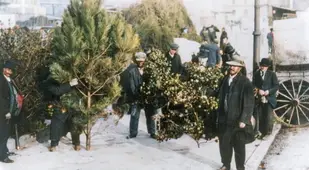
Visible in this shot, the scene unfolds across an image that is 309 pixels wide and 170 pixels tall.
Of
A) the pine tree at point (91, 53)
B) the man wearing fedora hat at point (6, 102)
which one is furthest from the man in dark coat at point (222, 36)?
the man wearing fedora hat at point (6, 102)

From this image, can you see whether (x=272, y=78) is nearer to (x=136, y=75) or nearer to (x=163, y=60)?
(x=163, y=60)

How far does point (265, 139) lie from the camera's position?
4695mm

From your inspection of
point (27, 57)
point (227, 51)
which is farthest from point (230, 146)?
point (27, 57)

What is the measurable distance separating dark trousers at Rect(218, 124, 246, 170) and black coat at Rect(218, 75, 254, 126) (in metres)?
0.11

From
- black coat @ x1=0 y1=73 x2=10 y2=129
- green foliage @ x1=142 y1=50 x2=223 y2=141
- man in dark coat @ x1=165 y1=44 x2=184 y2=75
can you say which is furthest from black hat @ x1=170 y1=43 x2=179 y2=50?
black coat @ x1=0 y1=73 x2=10 y2=129

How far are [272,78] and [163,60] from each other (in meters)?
1.26

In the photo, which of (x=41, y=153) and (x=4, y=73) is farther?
(x=41, y=153)

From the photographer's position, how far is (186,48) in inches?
195

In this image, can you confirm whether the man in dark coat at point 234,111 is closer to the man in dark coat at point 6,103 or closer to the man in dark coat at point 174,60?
the man in dark coat at point 174,60

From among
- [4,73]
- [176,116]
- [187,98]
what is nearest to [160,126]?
[176,116]

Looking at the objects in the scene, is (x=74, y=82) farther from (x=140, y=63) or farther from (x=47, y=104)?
(x=140, y=63)

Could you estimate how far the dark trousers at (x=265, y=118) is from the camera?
474 centimetres

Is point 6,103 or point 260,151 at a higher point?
point 6,103

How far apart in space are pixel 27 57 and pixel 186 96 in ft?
5.83
